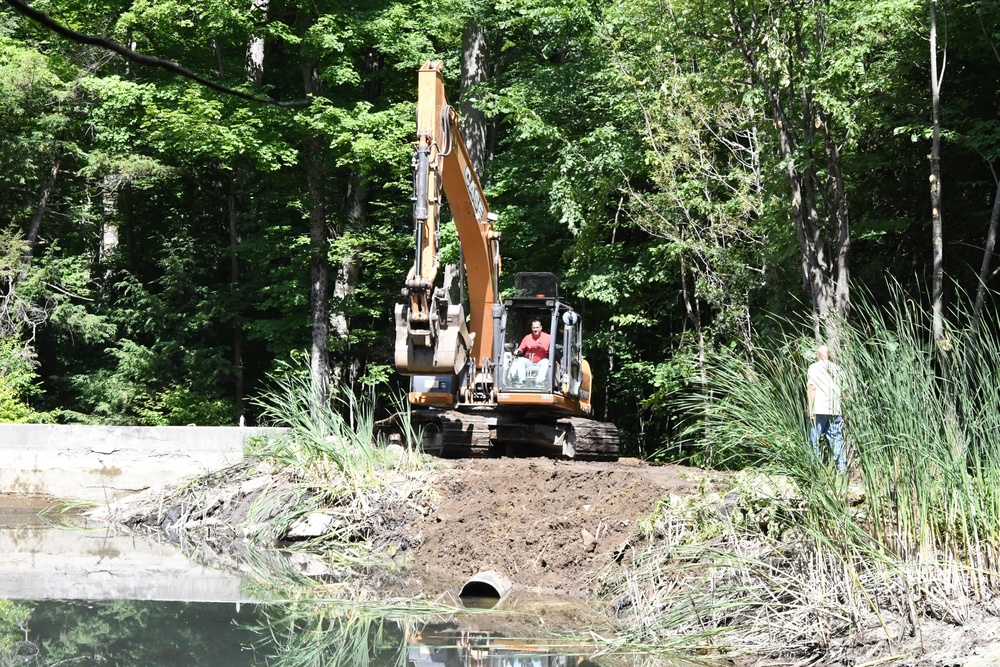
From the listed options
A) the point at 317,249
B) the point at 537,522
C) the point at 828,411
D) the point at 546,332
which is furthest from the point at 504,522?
the point at 317,249

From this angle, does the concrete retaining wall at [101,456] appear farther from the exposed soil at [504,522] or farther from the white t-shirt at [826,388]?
the white t-shirt at [826,388]

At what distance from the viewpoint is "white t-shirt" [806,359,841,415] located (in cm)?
684

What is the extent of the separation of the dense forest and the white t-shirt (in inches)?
159

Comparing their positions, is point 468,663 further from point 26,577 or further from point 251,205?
point 251,205

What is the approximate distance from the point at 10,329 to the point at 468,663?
70.9ft

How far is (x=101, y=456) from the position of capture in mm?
16750

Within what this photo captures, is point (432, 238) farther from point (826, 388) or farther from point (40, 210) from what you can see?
point (40, 210)

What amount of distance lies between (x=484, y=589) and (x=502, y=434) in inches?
248

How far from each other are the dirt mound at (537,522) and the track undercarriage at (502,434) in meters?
2.44

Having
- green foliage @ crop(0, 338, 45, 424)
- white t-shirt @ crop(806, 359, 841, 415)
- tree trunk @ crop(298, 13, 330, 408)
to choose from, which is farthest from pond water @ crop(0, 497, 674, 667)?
tree trunk @ crop(298, 13, 330, 408)

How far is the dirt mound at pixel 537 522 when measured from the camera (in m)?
9.27

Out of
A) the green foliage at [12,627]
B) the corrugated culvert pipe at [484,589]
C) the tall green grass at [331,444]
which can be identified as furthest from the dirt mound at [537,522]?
the green foliage at [12,627]

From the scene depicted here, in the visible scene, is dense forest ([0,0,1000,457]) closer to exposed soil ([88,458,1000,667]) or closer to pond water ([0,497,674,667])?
exposed soil ([88,458,1000,667])

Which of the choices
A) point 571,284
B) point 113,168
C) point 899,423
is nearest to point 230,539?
point 899,423
